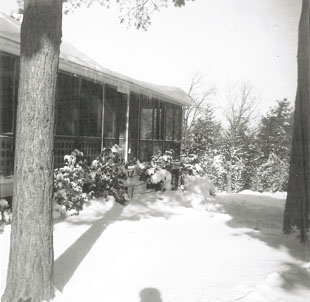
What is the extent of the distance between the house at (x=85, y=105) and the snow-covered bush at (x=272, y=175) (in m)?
24.1

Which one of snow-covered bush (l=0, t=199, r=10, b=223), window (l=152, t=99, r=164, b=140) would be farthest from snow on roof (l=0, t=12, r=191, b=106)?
snow-covered bush (l=0, t=199, r=10, b=223)

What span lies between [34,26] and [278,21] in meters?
6.21

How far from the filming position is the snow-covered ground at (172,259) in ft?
14.4

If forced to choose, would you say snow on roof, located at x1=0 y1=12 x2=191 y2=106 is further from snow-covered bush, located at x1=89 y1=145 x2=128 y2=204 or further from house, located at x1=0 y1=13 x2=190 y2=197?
snow-covered bush, located at x1=89 y1=145 x2=128 y2=204

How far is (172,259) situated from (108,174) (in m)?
4.70

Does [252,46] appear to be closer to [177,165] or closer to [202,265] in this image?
[177,165]

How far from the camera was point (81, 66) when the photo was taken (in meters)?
9.26

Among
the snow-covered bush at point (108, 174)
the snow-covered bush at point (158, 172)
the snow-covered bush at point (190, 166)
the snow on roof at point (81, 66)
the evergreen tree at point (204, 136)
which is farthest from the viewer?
the evergreen tree at point (204, 136)

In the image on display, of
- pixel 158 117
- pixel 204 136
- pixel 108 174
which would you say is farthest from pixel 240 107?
pixel 108 174

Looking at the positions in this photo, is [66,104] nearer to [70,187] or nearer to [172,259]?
[70,187]

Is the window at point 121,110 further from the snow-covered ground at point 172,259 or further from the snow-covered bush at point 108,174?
the snow-covered ground at point 172,259

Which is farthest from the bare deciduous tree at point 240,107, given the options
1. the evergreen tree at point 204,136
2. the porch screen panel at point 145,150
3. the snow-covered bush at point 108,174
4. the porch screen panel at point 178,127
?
the snow-covered bush at point 108,174

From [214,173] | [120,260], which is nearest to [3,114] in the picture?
[120,260]

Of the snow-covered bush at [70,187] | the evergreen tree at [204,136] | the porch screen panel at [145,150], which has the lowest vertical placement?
the snow-covered bush at [70,187]
